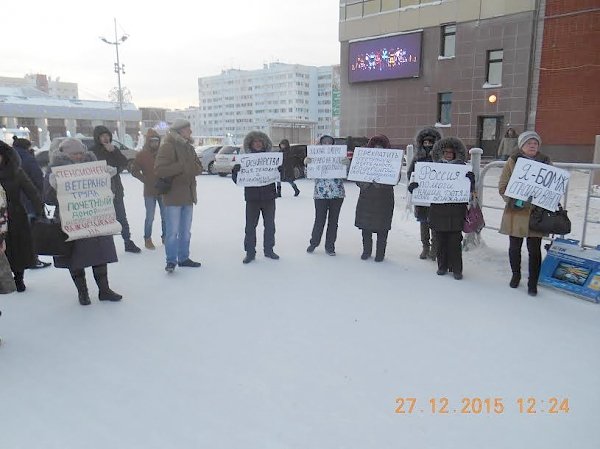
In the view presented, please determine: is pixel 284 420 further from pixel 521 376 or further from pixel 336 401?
pixel 521 376

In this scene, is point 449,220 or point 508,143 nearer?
point 449,220

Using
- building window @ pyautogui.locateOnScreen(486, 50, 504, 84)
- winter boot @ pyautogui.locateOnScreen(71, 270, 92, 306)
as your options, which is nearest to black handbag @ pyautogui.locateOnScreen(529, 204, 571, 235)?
winter boot @ pyautogui.locateOnScreen(71, 270, 92, 306)

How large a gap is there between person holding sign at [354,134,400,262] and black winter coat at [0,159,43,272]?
371 cm

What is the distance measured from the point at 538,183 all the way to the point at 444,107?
19597 millimetres

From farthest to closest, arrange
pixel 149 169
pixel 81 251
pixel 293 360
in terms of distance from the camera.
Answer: pixel 149 169, pixel 81 251, pixel 293 360

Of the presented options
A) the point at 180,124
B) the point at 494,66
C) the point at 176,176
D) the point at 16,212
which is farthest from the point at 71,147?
the point at 494,66

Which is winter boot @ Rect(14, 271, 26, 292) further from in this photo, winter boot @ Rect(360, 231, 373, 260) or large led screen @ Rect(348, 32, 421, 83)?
large led screen @ Rect(348, 32, 421, 83)

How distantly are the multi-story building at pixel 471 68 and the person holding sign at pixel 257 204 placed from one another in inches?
694

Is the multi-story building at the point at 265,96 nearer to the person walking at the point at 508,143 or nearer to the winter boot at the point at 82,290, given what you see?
the person walking at the point at 508,143

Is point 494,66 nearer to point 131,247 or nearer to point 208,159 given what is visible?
point 208,159

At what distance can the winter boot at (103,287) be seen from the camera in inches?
177

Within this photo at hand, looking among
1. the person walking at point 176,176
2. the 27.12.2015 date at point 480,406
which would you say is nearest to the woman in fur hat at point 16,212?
the person walking at point 176,176

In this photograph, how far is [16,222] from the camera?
165 inches

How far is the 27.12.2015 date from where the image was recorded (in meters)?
2.72
